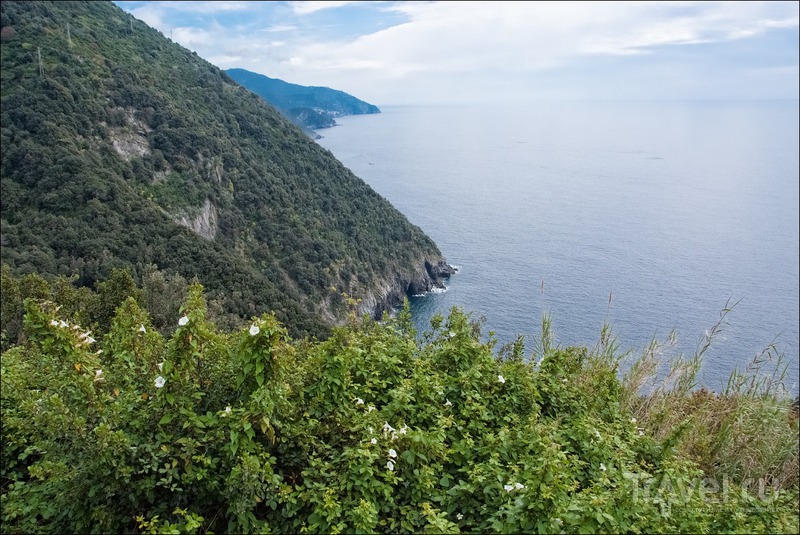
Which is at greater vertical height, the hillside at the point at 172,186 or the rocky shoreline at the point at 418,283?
the hillside at the point at 172,186

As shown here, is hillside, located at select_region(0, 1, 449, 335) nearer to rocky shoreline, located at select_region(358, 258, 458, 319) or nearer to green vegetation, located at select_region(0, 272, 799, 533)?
rocky shoreline, located at select_region(358, 258, 458, 319)

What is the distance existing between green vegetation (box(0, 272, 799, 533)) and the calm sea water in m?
1.69

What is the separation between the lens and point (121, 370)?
401cm

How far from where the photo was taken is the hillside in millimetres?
37219

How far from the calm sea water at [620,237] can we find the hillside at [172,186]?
11.6 metres

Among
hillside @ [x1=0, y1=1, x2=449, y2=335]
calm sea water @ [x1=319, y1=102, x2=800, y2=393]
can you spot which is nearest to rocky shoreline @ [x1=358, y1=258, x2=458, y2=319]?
hillside @ [x1=0, y1=1, x2=449, y2=335]

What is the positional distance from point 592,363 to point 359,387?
3.21 meters

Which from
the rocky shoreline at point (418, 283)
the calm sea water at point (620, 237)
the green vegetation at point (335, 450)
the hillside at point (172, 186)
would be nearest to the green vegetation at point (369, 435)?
the green vegetation at point (335, 450)

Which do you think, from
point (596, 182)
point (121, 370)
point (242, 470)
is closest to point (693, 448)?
point (242, 470)

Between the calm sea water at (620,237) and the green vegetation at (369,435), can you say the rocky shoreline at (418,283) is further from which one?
the green vegetation at (369,435)

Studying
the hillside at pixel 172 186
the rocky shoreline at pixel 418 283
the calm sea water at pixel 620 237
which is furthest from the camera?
the rocky shoreline at pixel 418 283

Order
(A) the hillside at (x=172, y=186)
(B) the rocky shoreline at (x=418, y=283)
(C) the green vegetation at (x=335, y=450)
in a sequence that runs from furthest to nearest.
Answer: (B) the rocky shoreline at (x=418, y=283)
(A) the hillside at (x=172, y=186)
(C) the green vegetation at (x=335, y=450)

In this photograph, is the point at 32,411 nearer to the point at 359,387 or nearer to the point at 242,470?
the point at 242,470

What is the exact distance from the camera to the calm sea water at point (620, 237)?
136 ft
